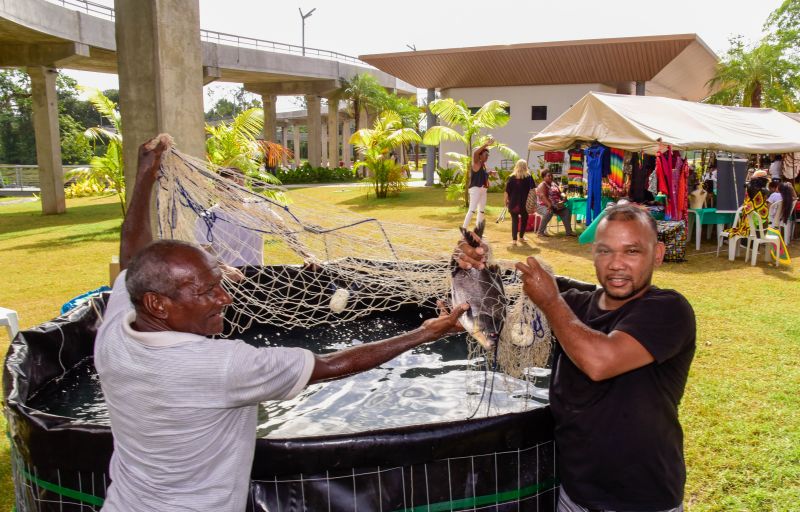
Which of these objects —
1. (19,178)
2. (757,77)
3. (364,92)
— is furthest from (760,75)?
(19,178)

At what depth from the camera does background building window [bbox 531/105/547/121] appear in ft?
84.5

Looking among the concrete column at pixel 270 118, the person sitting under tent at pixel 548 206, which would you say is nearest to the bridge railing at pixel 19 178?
the concrete column at pixel 270 118

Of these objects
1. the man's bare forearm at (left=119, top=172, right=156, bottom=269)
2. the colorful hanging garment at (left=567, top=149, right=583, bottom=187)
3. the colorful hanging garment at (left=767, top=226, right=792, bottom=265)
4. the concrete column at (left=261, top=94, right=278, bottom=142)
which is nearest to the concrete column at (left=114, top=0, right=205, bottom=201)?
the man's bare forearm at (left=119, top=172, right=156, bottom=269)

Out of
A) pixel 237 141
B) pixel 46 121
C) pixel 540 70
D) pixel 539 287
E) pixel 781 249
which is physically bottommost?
pixel 781 249

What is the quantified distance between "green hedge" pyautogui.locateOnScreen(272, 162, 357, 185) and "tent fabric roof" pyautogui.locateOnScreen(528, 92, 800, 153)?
18742 millimetres

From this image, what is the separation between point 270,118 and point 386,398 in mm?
31281

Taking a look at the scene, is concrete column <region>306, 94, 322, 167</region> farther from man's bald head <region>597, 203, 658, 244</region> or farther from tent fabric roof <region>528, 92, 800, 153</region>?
man's bald head <region>597, 203, 658, 244</region>

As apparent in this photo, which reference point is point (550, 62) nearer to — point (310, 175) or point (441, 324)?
point (310, 175)

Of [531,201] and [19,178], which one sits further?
[19,178]

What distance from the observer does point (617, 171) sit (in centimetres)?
1262

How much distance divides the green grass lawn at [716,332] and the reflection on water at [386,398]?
0.59 m

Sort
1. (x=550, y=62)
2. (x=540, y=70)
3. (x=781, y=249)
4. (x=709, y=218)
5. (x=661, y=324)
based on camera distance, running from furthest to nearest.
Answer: (x=540, y=70) < (x=550, y=62) < (x=709, y=218) < (x=781, y=249) < (x=661, y=324)

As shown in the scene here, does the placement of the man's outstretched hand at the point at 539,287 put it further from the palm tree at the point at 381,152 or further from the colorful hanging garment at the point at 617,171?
the palm tree at the point at 381,152

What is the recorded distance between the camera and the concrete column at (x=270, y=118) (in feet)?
109
